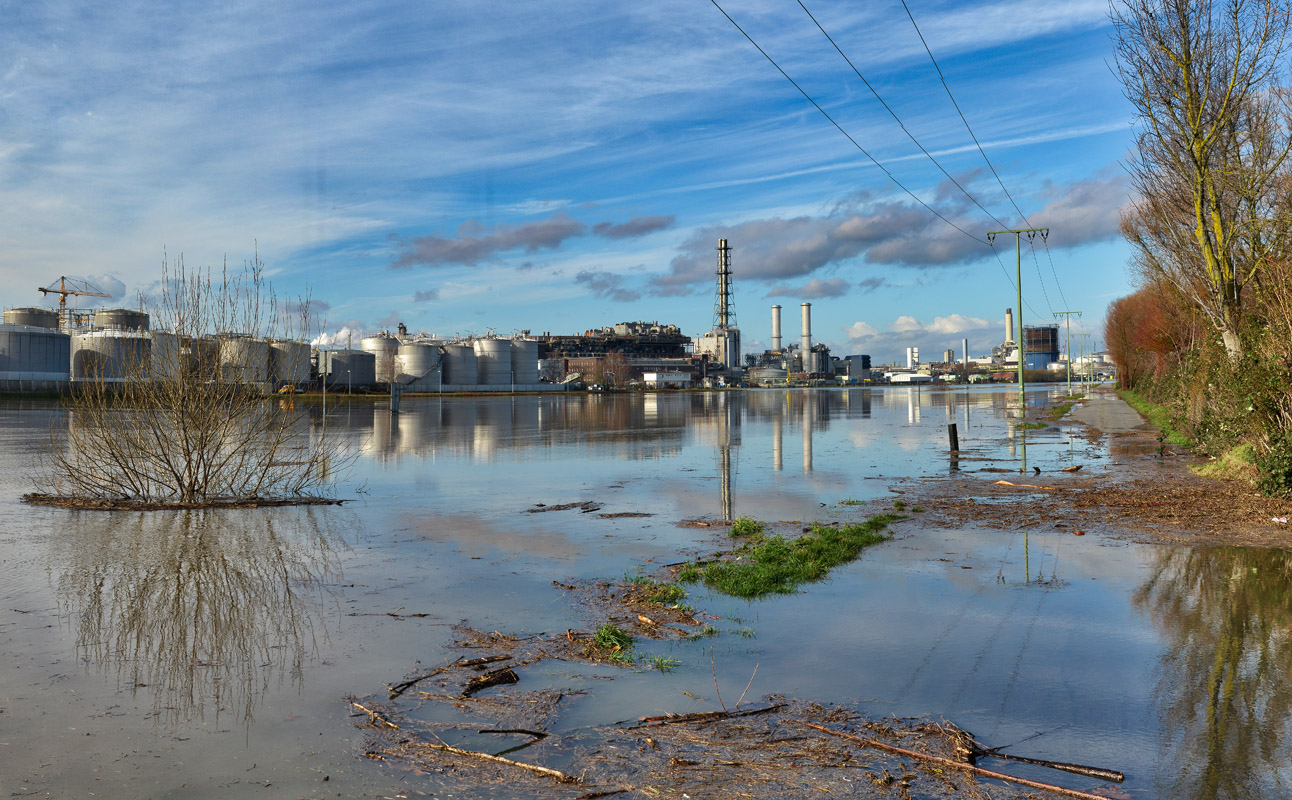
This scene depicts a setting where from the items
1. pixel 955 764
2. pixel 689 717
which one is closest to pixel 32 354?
pixel 689 717

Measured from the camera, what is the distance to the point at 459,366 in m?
142

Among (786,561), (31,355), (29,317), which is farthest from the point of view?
(29,317)

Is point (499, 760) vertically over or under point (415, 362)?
under

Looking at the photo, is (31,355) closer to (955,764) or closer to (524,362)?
(524,362)

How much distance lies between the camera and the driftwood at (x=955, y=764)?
4703 millimetres

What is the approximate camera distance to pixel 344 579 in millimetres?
10234

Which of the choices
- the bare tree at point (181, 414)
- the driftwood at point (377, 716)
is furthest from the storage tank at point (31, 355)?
the driftwood at point (377, 716)

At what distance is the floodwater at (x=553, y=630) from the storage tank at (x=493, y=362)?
135 metres

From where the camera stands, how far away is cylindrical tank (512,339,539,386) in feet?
509

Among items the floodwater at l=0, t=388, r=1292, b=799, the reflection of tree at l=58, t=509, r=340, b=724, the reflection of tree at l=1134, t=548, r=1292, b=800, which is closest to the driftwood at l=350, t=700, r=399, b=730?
the floodwater at l=0, t=388, r=1292, b=799

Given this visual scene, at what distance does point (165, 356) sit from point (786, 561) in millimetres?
12771

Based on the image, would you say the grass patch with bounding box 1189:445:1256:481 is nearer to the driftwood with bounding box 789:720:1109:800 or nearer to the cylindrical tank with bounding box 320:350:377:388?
the driftwood with bounding box 789:720:1109:800

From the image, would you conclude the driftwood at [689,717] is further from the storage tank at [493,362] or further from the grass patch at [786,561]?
the storage tank at [493,362]

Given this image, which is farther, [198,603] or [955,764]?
[198,603]
